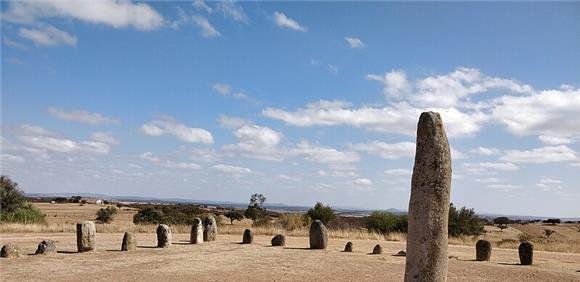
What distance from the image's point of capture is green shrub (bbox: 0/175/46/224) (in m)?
34.1

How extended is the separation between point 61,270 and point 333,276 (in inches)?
293

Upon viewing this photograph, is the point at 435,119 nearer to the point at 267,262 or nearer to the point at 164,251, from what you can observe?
the point at 267,262

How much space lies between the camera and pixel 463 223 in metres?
40.9

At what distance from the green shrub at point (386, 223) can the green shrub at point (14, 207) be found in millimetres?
23053

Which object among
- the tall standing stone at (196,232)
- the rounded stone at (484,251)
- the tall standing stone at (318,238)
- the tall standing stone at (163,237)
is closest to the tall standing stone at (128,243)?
the tall standing stone at (163,237)

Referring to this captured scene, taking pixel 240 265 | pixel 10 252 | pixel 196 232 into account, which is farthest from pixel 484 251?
pixel 10 252

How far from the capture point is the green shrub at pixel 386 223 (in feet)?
130

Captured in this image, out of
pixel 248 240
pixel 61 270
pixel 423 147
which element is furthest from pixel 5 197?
pixel 423 147

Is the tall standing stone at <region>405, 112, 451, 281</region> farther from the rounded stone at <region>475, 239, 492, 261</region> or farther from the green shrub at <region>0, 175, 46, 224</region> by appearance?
the green shrub at <region>0, 175, 46, 224</region>

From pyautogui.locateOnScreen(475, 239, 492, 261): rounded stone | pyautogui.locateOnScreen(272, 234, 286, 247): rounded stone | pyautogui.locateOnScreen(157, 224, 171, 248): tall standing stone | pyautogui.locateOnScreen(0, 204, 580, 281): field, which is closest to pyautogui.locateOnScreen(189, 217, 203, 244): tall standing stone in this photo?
pyautogui.locateOnScreen(0, 204, 580, 281): field

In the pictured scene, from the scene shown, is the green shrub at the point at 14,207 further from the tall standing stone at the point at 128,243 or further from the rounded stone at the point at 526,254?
the rounded stone at the point at 526,254

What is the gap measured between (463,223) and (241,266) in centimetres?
2872

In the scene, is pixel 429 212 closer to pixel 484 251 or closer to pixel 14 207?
pixel 484 251

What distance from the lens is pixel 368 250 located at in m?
22.4
